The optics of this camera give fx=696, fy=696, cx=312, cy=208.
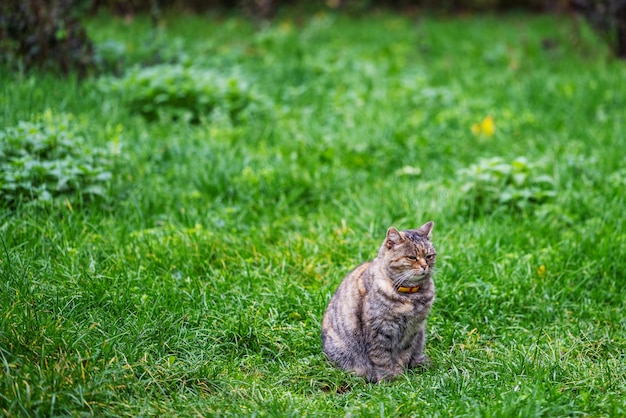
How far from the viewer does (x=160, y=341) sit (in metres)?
3.63

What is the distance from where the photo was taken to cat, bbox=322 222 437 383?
3.59 metres

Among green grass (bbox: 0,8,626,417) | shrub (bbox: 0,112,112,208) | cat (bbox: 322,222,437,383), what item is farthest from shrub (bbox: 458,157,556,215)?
shrub (bbox: 0,112,112,208)

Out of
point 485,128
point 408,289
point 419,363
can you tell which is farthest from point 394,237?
point 485,128

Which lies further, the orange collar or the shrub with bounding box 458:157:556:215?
the shrub with bounding box 458:157:556:215

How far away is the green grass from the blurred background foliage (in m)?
0.65

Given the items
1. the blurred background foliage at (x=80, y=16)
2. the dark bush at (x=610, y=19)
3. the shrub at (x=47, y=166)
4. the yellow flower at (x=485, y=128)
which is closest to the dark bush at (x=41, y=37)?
the blurred background foliage at (x=80, y=16)

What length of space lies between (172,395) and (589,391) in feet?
6.50

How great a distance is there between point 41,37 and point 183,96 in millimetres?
1701

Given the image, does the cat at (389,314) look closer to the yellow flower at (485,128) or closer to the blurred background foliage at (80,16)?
the yellow flower at (485,128)

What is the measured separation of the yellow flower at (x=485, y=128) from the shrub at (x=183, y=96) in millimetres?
2176

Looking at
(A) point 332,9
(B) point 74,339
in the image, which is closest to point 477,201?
(B) point 74,339

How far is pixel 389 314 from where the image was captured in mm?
3580

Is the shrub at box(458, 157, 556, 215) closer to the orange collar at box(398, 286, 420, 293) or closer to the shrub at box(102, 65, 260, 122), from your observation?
the orange collar at box(398, 286, 420, 293)

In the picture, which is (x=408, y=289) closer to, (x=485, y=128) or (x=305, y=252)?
(x=305, y=252)
